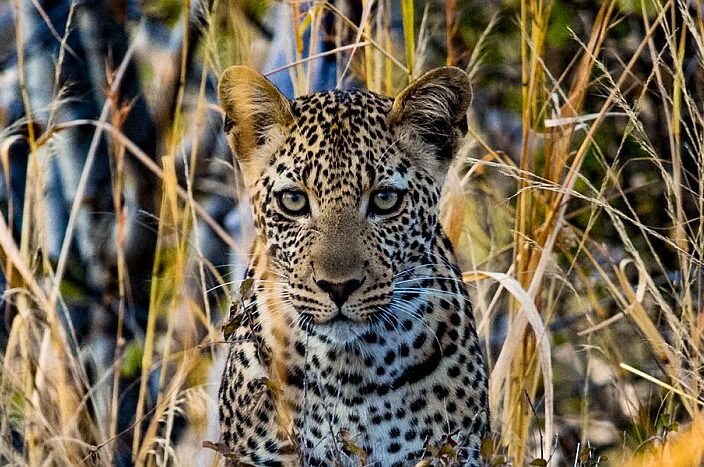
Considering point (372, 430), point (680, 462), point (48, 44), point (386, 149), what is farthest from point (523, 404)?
point (48, 44)

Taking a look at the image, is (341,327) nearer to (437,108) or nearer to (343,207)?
(343,207)

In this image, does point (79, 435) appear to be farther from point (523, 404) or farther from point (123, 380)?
point (123, 380)

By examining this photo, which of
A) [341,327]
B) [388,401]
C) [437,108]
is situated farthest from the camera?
[437,108]

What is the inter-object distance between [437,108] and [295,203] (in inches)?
18.8

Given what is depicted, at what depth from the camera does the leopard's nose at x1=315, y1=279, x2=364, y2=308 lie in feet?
10.6

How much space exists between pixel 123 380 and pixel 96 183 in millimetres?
902

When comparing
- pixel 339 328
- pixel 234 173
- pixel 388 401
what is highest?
pixel 234 173

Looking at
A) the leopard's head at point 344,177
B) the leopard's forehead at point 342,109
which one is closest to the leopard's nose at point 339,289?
the leopard's head at point 344,177

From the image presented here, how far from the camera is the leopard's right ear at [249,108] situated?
11.8ft

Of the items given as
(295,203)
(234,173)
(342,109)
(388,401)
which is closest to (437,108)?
(342,109)

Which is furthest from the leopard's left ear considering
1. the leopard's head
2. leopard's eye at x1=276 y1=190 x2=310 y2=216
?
leopard's eye at x1=276 y1=190 x2=310 y2=216

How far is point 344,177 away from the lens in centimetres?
342

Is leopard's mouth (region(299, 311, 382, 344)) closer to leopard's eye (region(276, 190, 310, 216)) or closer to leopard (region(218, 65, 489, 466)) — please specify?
leopard (region(218, 65, 489, 466))

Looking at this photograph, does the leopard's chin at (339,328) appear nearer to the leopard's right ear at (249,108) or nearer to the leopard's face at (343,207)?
the leopard's face at (343,207)
